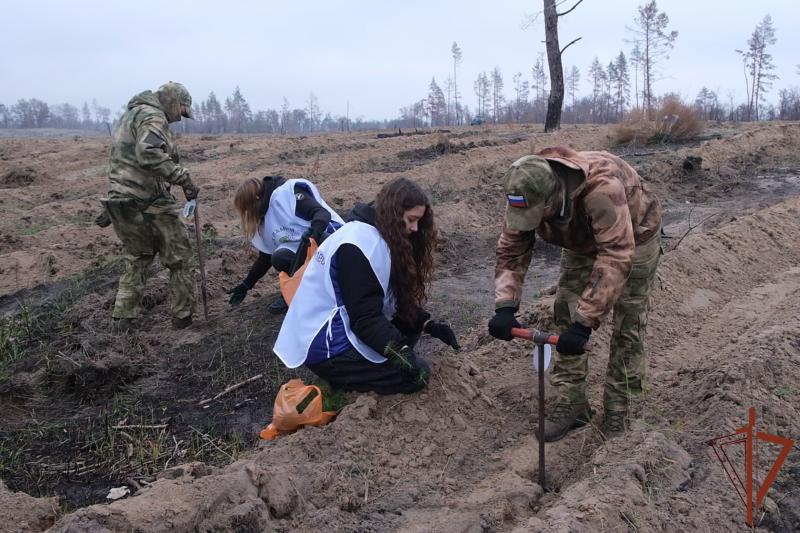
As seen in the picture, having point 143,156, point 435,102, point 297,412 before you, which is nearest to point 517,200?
point 297,412

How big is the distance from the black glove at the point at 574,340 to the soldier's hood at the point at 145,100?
171 inches

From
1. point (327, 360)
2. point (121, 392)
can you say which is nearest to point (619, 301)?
point (327, 360)

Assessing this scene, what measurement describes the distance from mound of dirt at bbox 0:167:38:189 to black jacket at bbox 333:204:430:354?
14.5m

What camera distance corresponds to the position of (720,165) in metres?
13.6

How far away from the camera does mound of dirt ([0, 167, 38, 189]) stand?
50.8 ft

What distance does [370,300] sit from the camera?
11.8 ft

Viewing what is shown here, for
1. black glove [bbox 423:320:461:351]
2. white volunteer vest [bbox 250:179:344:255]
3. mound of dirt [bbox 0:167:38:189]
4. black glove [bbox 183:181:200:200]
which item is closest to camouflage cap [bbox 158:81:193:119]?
black glove [bbox 183:181:200:200]

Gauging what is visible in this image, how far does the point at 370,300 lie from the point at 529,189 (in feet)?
3.38

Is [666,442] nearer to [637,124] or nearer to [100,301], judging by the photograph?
[100,301]

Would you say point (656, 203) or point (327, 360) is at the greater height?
point (656, 203)

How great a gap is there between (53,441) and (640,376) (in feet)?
12.3

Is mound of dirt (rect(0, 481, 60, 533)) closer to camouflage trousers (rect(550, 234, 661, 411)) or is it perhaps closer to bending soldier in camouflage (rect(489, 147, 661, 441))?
bending soldier in camouflage (rect(489, 147, 661, 441))

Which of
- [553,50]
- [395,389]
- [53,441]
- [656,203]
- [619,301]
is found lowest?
[53,441]

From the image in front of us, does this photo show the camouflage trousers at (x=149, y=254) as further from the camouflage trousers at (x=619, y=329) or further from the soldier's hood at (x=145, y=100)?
the camouflage trousers at (x=619, y=329)
